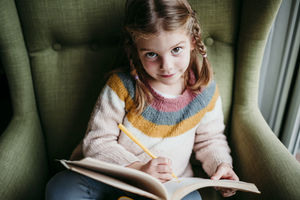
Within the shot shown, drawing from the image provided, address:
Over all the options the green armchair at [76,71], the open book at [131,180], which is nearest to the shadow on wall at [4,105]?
the green armchair at [76,71]

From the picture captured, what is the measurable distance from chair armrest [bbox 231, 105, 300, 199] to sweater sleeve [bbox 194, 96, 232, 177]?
0.20ft

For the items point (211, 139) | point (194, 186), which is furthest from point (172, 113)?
point (194, 186)

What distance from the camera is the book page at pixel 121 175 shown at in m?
0.49

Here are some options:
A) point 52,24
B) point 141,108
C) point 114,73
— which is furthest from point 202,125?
point 52,24

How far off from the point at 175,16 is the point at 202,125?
381 mm

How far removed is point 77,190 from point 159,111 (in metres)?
0.32

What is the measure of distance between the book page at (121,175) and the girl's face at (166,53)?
30 cm

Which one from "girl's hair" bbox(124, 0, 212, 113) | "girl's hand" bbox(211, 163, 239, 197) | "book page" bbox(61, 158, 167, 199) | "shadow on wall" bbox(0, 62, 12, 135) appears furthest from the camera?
"shadow on wall" bbox(0, 62, 12, 135)

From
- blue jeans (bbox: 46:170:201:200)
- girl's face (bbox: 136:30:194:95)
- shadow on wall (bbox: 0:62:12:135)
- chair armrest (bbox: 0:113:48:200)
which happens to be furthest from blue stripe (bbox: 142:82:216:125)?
shadow on wall (bbox: 0:62:12:135)

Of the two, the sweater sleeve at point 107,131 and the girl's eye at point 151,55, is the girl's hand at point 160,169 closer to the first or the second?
the sweater sleeve at point 107,131

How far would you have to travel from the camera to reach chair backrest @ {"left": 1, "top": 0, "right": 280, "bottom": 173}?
32.3 inches

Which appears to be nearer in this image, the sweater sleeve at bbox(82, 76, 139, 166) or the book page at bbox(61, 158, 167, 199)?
the book page at bbox(61, 158, 167, 199)

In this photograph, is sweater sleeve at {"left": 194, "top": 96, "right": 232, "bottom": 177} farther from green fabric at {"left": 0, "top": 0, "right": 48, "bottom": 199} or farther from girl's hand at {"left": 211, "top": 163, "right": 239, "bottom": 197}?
green fabric at {"left": 0, "top": 0, "right": 48, "bottom": 199}

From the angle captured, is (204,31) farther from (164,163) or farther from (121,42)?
(164,163)
